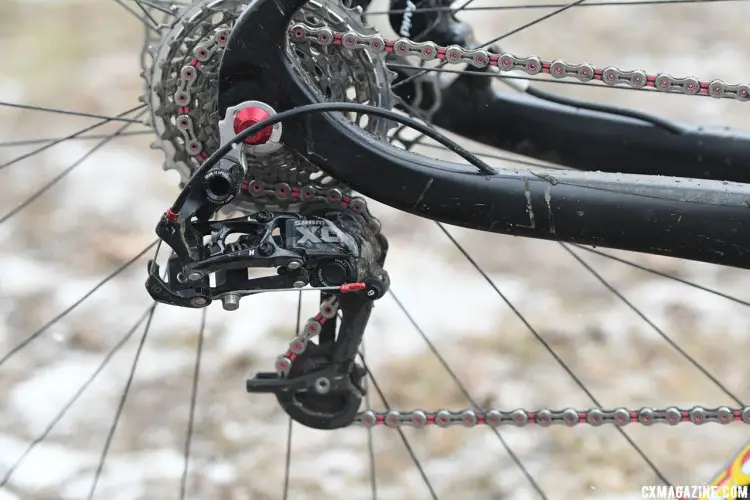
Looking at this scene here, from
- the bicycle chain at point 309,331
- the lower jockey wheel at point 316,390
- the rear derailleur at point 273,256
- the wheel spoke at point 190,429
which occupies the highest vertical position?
the rear derailleur at point 273,256

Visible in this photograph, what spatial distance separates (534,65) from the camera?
0.95m

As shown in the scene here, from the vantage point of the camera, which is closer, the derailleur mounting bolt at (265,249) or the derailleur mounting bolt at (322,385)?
the derailleur mounting bolt at (265,249)

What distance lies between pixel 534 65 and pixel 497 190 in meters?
0.14

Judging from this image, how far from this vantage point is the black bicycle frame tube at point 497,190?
0.90 m

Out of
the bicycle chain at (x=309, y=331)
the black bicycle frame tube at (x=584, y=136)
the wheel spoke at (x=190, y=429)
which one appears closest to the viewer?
the bicycle chain at (x=309, y=331)

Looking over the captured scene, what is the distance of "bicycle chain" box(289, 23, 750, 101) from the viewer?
938 mm

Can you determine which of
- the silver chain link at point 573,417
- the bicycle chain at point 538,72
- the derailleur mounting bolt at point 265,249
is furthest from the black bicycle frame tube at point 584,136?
the derailleur mounting bolt at point 265,249

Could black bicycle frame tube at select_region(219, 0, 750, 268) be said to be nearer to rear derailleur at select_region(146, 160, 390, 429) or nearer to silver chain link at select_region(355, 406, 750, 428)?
rear derailleur at select_region(146, 160, 390, 429)

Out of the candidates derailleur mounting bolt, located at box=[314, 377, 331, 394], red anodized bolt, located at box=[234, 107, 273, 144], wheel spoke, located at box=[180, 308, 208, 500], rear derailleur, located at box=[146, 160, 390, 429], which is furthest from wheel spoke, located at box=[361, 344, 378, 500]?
red anodized bolt, located at box=[234, 107, 273, 144]

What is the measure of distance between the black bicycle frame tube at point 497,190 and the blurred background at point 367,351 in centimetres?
68

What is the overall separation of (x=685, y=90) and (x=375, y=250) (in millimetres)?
349

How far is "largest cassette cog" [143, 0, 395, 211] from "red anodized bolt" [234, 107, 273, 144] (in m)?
0.06

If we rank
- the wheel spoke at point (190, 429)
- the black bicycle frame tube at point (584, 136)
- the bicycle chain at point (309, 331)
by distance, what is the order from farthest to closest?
1. the wheel spoke at point (190, 429)
2. the black bicycle frame tube at point (584, 136)
3. the bicycle chain at point (309, 331)

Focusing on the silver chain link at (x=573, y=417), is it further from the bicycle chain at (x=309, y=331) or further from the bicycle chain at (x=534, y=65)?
the bicycle chain at (x=534, y=65)
